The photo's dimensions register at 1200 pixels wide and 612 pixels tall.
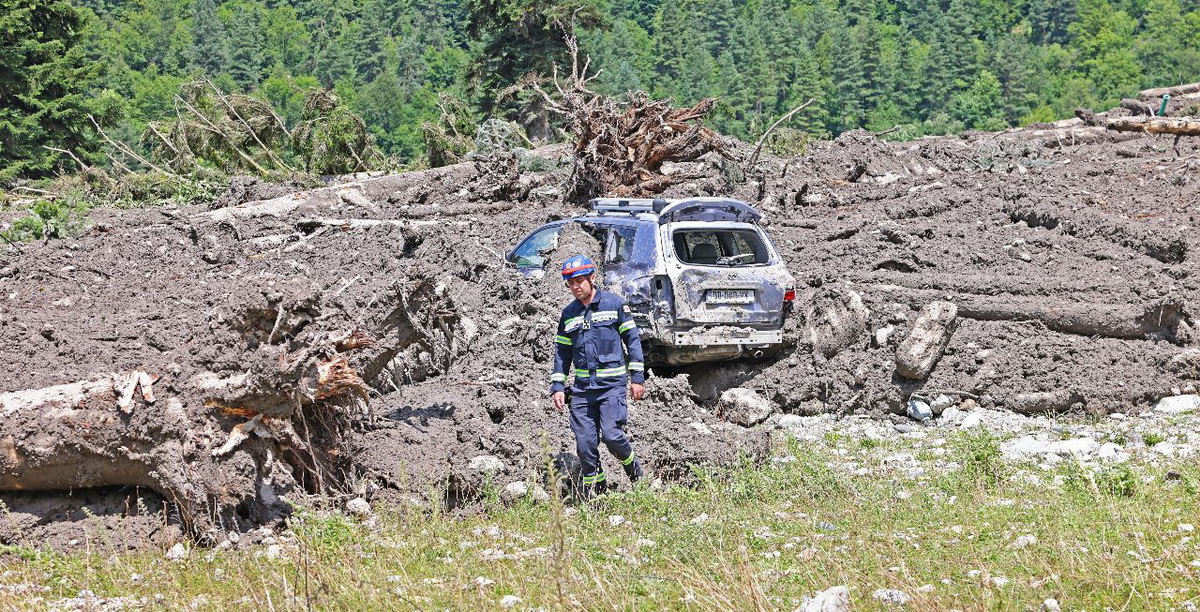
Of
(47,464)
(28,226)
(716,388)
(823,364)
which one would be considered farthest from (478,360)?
(28,226)

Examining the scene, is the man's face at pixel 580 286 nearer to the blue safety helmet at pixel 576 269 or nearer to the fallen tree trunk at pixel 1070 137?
the blue safety helmet at pixel 576 269

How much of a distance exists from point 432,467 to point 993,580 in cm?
393

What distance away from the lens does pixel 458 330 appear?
11.1 m

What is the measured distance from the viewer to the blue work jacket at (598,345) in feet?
26.2

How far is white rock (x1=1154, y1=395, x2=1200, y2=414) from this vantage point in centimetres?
988

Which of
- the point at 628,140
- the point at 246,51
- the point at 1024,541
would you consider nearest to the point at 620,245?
the point at 1024,541

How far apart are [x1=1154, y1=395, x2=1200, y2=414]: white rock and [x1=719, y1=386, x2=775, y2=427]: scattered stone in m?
3.38

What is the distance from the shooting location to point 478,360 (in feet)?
34.6

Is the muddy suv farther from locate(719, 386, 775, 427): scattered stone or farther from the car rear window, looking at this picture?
locate(719, 386, 775, 427): scattered stone

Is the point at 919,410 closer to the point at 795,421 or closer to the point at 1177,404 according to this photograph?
the point at 795,421

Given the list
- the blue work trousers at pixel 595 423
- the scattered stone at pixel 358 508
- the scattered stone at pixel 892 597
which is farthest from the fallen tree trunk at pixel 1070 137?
the scattered stone at pixel 892 597

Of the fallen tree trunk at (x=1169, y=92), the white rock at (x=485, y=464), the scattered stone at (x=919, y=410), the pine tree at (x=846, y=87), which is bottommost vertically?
the pine tree at (x=846, y=87)

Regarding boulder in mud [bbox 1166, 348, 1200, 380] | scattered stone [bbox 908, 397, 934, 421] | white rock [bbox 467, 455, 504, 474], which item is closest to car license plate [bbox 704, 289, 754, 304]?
scattered stone [bbox 908, 397, 934, 421]

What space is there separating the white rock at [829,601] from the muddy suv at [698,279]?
5.40 m
